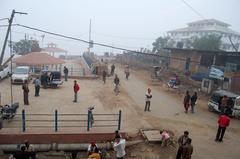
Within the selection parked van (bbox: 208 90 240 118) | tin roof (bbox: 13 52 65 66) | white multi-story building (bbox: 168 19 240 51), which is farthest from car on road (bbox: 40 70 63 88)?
white multi-story building (bbox: 168 19 240 51)

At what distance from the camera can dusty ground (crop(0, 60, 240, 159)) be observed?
11.3 meters

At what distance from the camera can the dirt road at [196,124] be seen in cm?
1130

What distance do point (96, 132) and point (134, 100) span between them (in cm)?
825

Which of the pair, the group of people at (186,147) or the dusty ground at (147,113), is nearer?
the group of people at (186,147)

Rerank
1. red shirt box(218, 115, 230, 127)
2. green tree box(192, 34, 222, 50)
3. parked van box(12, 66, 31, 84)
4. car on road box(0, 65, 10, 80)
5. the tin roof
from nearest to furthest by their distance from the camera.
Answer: red shirt box(218, 115, 230, 127)
the tin roof
parked van box(12, 66, 31, 84)
car on road box(0, 65, 10, 80)
green tree box(192, 34, 222, 50)

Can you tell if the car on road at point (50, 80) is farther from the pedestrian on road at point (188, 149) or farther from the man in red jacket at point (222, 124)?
the pedestrian on road at point (188, 149)

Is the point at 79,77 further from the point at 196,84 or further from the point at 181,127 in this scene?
the point at 181,127

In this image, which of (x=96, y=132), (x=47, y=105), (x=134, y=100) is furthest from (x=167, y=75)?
(x=96, y=132)

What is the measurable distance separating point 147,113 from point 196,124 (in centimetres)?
308

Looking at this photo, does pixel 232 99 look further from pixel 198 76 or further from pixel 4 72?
pixel 4 72

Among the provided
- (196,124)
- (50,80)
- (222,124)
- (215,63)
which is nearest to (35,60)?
(50,80)

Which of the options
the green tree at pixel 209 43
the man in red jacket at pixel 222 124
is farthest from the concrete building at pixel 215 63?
the green tree at pixel 209 43

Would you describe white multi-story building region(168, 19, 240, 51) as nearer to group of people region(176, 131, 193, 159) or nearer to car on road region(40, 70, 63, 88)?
car on road region(40, 70, 63, 88)

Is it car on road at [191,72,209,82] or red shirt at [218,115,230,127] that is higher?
car on road at [191,72,209,82]
